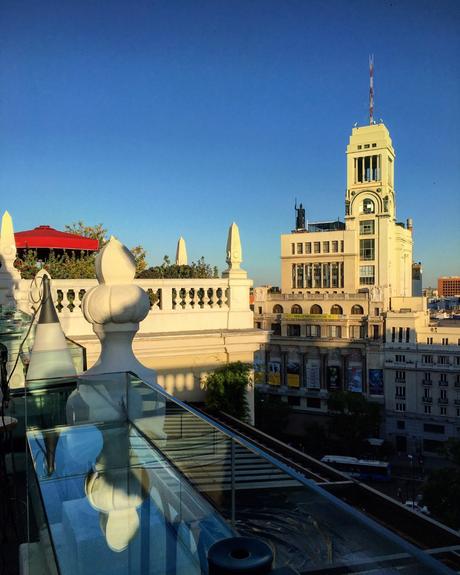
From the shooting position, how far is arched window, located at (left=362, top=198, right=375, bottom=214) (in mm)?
77812

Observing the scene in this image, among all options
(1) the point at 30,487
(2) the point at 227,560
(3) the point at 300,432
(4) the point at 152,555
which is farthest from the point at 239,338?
(3) the point at 300,432

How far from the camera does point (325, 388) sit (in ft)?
224

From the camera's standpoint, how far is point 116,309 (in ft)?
16.4

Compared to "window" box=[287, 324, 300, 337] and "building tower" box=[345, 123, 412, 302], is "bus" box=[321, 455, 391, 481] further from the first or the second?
"building tower" box=[345, 123, 412, 302]

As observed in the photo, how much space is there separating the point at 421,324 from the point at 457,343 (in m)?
5.06

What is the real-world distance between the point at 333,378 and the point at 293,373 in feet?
18.6

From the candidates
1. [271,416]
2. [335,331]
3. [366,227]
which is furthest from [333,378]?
[366,227]

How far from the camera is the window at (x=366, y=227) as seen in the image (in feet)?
253

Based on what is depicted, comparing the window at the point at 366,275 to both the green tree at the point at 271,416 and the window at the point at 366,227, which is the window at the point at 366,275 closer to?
the window at the point at 366,227

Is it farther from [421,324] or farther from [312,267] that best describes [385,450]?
[312,267]

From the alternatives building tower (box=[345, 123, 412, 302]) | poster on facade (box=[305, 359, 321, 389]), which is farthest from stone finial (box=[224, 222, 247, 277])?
building tower (box=[345, 123, 412, 302])

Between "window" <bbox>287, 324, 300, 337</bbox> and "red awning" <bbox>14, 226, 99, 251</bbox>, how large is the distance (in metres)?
57.7

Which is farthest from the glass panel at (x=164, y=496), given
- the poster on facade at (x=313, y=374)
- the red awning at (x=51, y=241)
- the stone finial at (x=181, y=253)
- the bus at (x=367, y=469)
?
the poster on facade at (x=313, y=374)

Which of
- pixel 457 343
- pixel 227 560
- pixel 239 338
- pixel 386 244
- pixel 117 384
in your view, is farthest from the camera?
pixel 386 244
